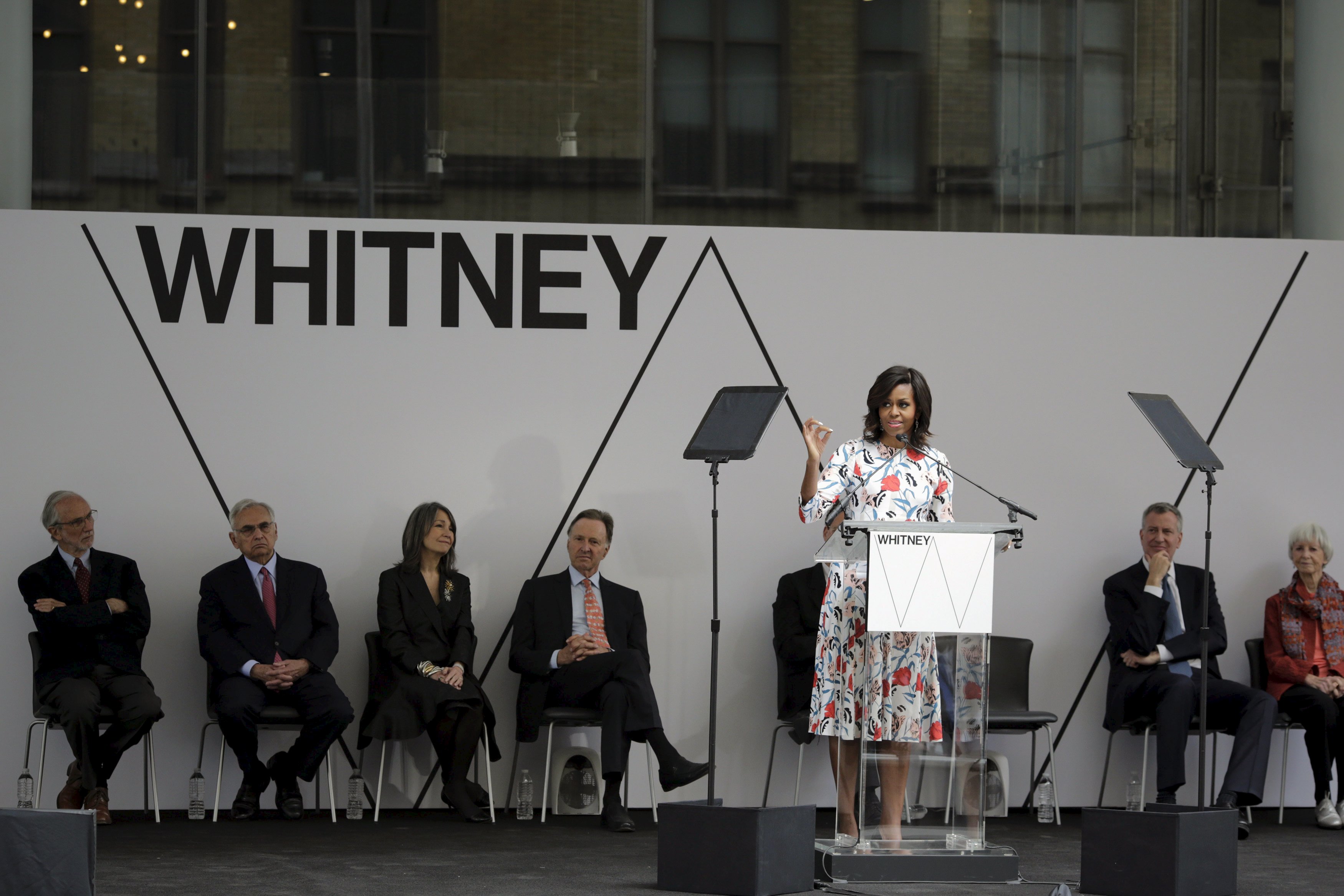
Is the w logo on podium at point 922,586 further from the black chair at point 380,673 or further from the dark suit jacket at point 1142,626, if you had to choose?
the black chair at point 380,673

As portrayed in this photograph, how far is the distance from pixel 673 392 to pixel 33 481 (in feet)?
9.11

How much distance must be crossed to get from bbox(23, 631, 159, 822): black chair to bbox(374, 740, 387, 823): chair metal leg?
34.3 inches

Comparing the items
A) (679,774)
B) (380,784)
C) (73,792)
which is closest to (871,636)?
(679,774)

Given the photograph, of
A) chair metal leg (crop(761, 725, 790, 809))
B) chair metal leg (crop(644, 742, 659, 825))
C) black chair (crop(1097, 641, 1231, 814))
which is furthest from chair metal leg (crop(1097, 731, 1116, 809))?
chair metal leg (crop(644, 742, 659, 825))

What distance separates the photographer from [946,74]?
7.97 meters

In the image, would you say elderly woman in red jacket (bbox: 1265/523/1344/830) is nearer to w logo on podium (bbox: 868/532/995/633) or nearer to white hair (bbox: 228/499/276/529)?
w logo on podium (bbox: 868/532/995/633)

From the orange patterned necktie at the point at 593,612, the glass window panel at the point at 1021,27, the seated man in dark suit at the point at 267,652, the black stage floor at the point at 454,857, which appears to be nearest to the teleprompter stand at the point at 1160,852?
the black stage floor at the point at 454,857

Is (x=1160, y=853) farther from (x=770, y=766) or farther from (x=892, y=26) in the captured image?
(x=892, y=26)

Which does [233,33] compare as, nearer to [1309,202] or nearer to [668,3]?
[668,3]

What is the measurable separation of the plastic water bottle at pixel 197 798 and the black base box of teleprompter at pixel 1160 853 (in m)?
3.67

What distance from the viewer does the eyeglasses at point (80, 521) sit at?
6.54 m

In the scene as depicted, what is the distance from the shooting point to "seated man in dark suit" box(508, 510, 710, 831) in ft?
21.4

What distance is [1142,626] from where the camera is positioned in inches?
267

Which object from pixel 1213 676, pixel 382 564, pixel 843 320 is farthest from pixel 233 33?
pixel 1213 676
